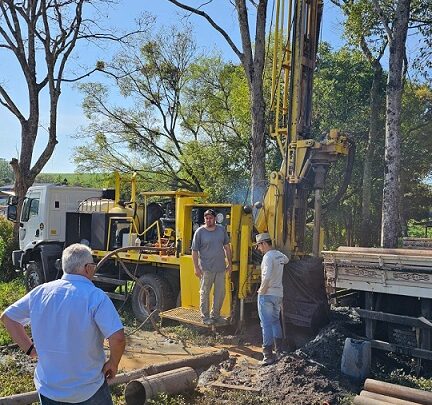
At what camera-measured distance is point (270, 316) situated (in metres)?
7.79

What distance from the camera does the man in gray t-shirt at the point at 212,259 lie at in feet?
29.6

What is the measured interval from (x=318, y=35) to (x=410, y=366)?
6057 mm

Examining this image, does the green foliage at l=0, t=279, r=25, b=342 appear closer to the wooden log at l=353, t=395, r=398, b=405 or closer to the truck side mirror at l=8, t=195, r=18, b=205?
the truck side mirror at l=8, t=195, r=18, b=205

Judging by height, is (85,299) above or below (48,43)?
below

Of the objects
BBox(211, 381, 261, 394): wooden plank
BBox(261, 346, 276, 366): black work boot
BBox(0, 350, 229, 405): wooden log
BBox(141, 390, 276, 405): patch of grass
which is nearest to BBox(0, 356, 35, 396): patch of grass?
BBox(0, 350, 229, 405): wooden log

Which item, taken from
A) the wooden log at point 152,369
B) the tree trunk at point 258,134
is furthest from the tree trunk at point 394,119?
the wooden log at point 152,369

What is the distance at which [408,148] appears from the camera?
69.3 feet

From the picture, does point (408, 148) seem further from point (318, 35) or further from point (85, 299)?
point (85, 299)

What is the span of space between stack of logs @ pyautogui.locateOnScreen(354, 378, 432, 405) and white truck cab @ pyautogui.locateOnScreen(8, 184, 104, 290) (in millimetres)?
8987

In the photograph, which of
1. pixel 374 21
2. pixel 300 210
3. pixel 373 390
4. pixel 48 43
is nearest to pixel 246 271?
pixel 300 210

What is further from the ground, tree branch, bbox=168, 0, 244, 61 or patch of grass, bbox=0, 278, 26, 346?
tree branch, bbox=168, 0, 244, 61

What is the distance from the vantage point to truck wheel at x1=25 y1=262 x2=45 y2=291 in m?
13.2

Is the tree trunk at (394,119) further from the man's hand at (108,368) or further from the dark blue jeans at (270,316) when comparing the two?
the man's hand at (108,368)

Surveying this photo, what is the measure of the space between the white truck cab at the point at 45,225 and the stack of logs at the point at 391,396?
29.5 feet
